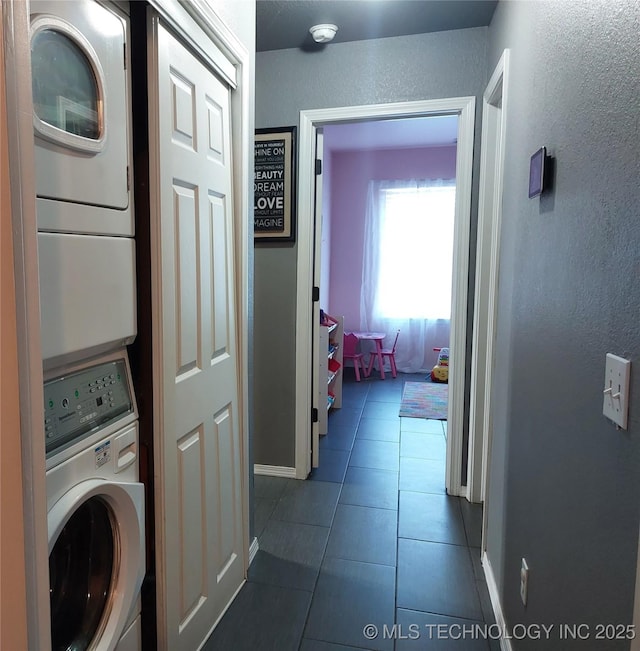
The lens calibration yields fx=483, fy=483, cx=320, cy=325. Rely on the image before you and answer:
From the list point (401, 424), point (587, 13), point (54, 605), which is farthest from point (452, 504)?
point (587, 13)

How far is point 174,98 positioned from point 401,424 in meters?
3.20

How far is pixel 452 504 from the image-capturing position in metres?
2.64

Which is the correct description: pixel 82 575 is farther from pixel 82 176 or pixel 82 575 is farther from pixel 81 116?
pixel 81 116

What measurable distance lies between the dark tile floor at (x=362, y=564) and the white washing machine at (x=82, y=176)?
1226 mm

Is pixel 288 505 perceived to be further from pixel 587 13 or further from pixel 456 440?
pixel 587 13

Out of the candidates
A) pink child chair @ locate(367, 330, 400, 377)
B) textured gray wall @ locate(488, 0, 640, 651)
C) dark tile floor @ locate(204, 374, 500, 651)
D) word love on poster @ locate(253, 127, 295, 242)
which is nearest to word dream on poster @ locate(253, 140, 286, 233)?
word love on poster @ locate(253, 127, 295, 242)

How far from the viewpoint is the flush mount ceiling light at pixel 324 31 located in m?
2.41

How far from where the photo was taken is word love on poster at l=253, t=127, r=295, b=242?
2.75 meters

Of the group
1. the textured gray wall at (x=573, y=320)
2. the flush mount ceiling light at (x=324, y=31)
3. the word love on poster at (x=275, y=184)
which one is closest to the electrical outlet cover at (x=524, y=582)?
the textured gray wall at (x=573, y=320)

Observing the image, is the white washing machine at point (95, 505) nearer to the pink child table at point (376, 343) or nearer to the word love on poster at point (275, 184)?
the word love on poster at point (275, 184)

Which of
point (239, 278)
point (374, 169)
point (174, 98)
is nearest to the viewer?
point (174, 98)

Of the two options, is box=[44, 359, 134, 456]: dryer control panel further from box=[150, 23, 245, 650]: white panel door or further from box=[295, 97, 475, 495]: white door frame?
box=[295, 97, 475, 495]: white door frame

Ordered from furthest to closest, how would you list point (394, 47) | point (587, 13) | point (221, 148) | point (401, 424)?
point (401, 424) < point (394, 47) < point (221, 148) < point (587, 13)

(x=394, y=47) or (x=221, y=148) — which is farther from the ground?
(x=394, y=47)
